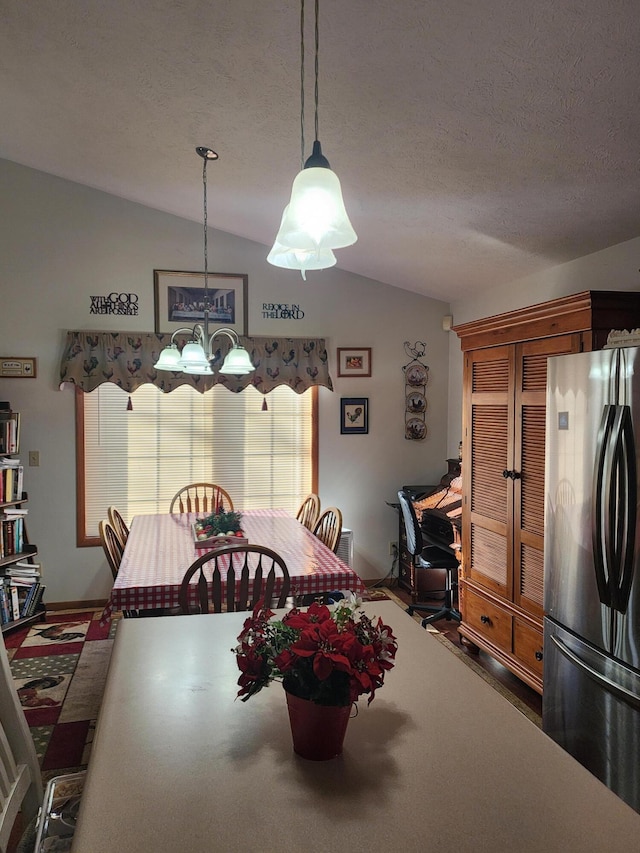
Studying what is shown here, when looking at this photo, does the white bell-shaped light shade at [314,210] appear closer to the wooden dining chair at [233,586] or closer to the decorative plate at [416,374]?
the wooden dining chair at [233,586]

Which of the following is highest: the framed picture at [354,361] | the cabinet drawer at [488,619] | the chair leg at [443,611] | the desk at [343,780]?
the framed picture at [354,361]

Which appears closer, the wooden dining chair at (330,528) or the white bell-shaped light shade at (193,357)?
the white bell-shaped light shade at (193,357)

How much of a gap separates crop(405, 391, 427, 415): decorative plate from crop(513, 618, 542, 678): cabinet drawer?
2.37 meters

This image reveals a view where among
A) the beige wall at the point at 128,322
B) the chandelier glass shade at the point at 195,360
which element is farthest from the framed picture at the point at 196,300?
the chandelier glass shade at the point at 195,360

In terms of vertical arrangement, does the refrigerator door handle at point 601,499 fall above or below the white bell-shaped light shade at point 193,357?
below

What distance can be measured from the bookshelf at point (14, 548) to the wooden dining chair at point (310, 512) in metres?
1.91

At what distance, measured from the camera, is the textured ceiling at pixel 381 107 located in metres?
1.93

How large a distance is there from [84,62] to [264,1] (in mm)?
1155

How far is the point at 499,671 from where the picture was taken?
136 inches

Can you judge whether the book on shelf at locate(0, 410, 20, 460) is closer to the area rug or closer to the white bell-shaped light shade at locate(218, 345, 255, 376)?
the area rug

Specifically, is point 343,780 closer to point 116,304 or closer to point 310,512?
point 310,512

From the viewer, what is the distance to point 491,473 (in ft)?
11.1

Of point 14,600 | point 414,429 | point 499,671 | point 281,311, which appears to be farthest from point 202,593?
point 414,429

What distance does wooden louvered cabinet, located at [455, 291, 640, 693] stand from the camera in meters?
2.73
